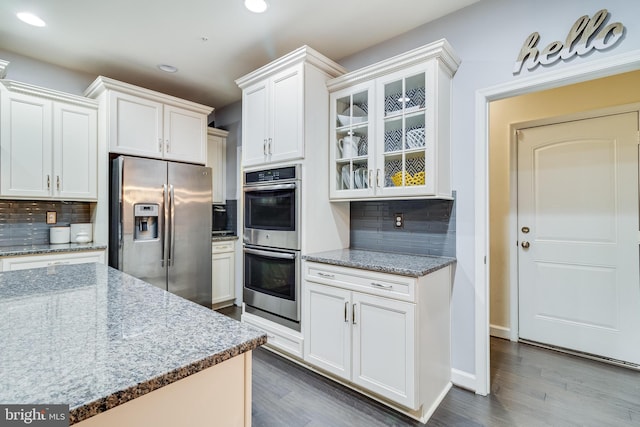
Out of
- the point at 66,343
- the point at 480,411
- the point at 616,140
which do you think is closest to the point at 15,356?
the point at 66,343

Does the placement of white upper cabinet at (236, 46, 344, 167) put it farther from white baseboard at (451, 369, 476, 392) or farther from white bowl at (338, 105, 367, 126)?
white baseboard at (451, 369, 476, 392)

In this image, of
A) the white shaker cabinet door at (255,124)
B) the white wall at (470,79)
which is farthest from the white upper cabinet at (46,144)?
the white wall at (470,79)

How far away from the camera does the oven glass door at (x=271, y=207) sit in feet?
8.16

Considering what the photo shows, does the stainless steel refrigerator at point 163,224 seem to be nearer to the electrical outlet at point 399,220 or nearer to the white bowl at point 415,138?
the electrical outlet at point 399,220

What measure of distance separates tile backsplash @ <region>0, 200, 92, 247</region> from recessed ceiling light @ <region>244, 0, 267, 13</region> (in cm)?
266

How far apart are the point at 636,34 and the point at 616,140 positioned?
1.17 metres

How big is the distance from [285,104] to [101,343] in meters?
2.14

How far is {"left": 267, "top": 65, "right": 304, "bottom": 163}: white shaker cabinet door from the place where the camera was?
7.95 ft

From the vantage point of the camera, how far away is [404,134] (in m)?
2.21

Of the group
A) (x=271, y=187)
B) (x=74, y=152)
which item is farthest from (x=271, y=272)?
(x=74, y=152)

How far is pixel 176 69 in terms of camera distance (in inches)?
128

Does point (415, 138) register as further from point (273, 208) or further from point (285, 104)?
point (273, 208)

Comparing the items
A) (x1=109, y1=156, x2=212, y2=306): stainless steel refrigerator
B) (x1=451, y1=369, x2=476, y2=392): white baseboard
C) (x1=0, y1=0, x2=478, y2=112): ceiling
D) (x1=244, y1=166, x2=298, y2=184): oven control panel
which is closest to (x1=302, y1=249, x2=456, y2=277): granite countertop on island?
(x1=244, y1=166, x2=298, y2=184): oven control panel

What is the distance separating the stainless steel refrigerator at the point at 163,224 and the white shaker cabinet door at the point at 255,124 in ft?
2.72
